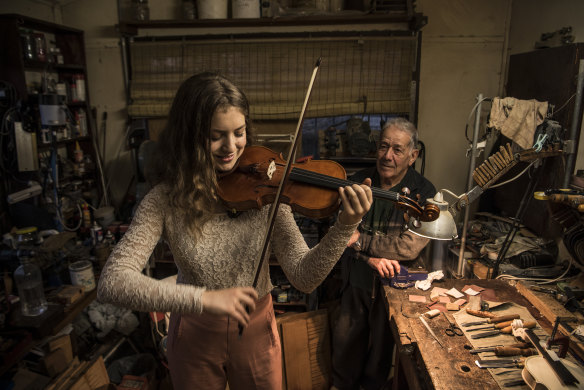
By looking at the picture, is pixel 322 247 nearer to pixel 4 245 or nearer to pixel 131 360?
pixel 131 360

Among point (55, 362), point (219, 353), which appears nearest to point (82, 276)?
point (55, 362)

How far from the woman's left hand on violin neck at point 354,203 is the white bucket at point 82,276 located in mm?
2058

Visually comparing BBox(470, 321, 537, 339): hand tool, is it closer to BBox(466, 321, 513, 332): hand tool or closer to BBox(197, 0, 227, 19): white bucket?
BBox(466, 321, 513, 332): hand tool

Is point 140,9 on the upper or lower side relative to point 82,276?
upper

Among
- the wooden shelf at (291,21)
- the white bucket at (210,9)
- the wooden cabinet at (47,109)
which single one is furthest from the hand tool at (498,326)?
the wooden cabinet at (47,109)

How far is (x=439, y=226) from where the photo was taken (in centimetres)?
148

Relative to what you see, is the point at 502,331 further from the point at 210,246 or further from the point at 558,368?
the point at 210,246

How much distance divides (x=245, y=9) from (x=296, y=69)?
0.65 metres

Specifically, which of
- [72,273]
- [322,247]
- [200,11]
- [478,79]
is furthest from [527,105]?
[72,273]

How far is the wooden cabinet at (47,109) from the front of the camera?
2711 millimetres

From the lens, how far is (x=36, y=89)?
3023 millimetres

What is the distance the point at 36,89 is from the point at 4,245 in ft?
4.36

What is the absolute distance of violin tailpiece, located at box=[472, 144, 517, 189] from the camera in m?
1.63

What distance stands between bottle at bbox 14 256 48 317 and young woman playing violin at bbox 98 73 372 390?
1.28 metres
